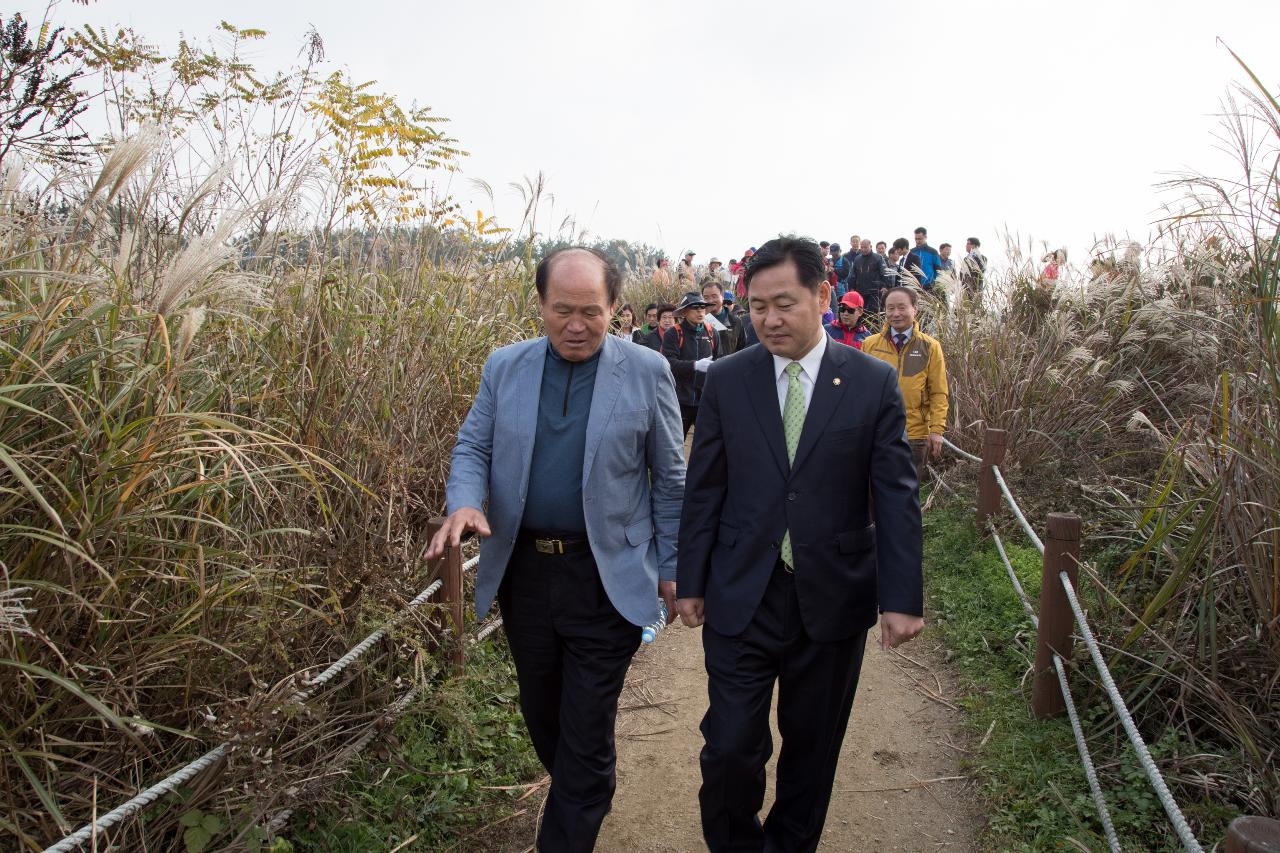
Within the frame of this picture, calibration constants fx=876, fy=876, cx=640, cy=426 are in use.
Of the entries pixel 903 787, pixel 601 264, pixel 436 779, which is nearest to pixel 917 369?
pixel 903 787

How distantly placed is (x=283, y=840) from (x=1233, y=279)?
400cm

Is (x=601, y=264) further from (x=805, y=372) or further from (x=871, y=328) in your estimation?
(x=871, y=328)

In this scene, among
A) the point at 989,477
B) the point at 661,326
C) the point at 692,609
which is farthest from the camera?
the point at 661,326

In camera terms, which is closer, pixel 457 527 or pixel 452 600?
pixel 457 527

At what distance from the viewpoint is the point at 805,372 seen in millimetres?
2625

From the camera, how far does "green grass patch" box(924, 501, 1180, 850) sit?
2918 millimetres

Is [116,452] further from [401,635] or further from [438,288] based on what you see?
[438,288]

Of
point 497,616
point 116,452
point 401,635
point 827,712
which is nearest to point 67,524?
point 116,452

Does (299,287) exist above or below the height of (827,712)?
above

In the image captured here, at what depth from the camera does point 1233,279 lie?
360cm

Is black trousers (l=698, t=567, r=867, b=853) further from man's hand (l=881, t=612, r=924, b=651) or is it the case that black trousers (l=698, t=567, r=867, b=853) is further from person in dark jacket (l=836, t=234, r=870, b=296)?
person in dark jacket (l=836, t=234, r=870, b=296)

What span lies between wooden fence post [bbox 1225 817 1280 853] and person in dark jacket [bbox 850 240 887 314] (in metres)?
12.9

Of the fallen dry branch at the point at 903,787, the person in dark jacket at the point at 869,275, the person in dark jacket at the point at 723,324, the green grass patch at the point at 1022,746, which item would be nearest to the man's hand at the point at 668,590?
the fallen dry branch at the point at 903,787

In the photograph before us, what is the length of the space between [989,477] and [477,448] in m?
4.25
